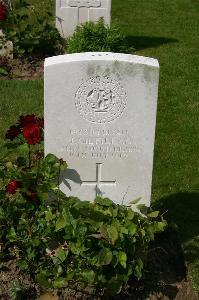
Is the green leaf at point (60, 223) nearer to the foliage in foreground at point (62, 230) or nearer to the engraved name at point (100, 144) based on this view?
the foliage in foreground at point (62, 230)

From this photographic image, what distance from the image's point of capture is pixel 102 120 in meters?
4.36

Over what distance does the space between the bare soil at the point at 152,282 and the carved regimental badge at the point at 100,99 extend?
106 centimetres

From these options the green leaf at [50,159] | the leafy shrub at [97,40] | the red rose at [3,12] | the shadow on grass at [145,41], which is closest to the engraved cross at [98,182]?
the green leaf at [50,159]

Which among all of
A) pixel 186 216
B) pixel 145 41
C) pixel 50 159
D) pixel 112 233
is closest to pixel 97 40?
pixel 145 41

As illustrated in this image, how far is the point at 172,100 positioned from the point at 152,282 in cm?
391

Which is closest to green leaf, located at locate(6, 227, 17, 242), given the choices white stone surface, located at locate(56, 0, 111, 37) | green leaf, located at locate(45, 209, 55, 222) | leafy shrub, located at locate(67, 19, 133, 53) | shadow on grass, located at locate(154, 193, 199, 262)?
green leaf, located at locate(45, 209, 55, 222)

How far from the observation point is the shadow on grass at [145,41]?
1023cm

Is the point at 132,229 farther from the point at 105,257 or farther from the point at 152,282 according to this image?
the point at 152,282

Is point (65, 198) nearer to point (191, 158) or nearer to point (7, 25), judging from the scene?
point (191, 158)

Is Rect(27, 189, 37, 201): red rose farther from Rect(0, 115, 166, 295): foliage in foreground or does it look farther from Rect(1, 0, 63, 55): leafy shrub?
Rect(1, 0, 63, 55): leafy shrub

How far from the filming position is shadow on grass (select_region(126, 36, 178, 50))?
10.2 meters

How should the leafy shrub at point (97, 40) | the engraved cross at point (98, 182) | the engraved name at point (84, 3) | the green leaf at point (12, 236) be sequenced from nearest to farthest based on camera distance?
the green leaf at point (12, 236) → the engraved cross at point (98, 182) → the leafy shrub at point (97, 40) → the engraved name at point (84, 3)

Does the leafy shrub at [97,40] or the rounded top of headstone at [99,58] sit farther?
the leafy shrub at [97,40]

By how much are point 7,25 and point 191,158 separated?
3568 millimetres
